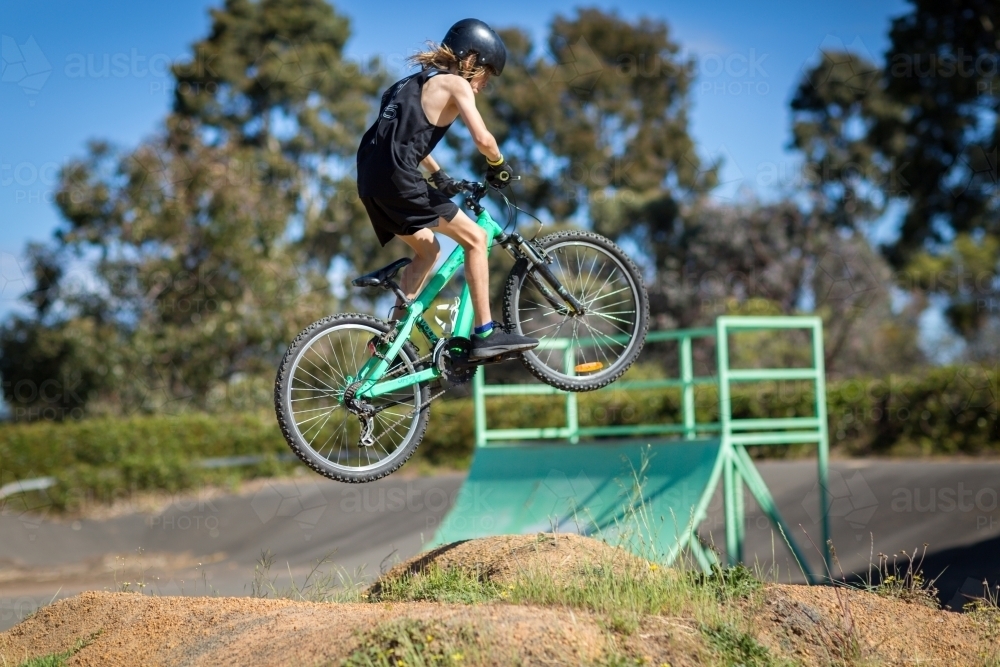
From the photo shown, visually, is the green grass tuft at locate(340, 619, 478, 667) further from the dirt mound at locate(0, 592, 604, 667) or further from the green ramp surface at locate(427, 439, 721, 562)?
the green ramp surface at locate(427, 439, 721, 562)

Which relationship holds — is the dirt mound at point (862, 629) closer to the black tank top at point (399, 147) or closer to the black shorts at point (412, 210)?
the black shorts at point (412, 210)

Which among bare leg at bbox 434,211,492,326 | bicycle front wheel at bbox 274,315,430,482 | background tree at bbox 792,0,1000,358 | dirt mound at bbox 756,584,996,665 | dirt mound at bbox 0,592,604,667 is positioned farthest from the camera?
background tree at bbox 792,0,1000,358

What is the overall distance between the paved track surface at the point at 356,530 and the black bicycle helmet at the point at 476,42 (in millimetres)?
5376

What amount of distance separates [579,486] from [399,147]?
509 cm

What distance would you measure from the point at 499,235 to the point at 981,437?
36.6 feet

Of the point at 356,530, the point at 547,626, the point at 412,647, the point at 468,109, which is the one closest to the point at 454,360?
the point at 468,109

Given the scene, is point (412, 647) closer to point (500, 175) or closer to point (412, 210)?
point (412, 210)

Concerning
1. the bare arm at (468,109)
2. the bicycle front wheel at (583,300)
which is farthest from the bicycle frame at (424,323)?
the bare arm at (468,109)

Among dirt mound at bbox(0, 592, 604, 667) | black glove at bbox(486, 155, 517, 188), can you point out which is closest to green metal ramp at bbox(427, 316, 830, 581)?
black glove at bbox(486, 155, 517, 188)

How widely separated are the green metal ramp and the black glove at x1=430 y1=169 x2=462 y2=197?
335cm

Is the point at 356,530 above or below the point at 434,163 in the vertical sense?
below

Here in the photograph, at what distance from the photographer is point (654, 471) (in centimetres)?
905

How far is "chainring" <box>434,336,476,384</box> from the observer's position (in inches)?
208

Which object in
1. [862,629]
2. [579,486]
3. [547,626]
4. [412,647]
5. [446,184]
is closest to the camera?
[412,647]
